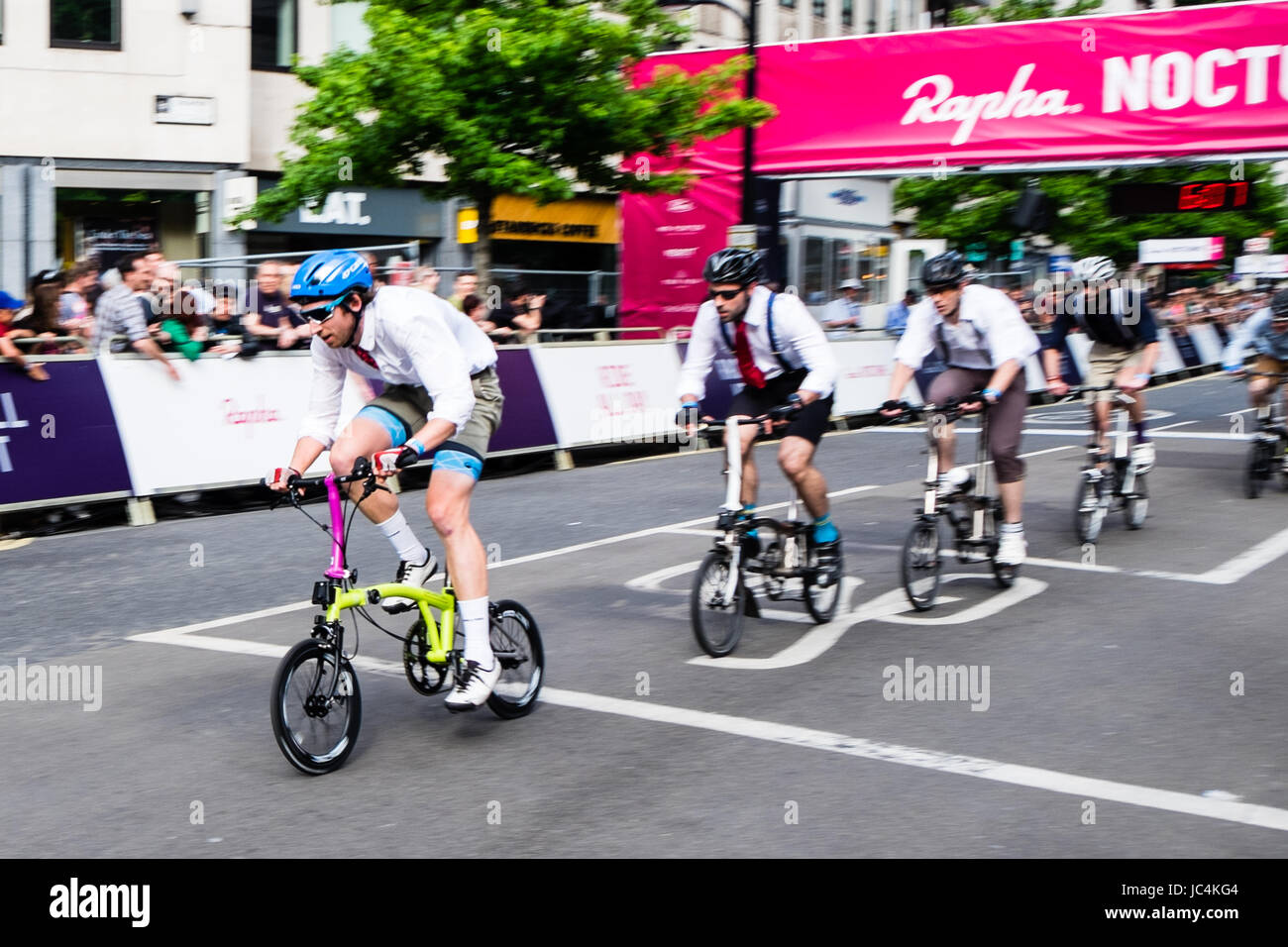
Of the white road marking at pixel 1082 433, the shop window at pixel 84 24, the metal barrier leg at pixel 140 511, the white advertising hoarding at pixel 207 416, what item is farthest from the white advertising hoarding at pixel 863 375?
the shop window at pixel 84 24

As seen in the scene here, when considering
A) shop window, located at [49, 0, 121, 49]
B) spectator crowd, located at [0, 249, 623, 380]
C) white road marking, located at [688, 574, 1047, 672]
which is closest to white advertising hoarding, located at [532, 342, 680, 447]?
spectator crowd, located at [0, 249, 623, 380]

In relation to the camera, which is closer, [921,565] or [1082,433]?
[921,565]

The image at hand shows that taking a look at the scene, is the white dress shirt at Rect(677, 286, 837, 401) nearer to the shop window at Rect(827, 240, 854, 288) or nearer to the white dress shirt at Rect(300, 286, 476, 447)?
the white dress shirt at Rect(300, 286, 476, 447)

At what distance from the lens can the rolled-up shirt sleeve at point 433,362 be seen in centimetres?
550

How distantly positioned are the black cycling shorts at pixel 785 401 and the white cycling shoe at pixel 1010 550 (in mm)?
1667

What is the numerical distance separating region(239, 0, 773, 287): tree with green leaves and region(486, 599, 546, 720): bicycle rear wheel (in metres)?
13.4

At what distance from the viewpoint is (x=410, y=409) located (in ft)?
19.6

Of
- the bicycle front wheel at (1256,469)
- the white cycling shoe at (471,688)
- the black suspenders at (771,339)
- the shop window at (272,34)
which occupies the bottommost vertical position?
the white cycling shoe at (471,688)

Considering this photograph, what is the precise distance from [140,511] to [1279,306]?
31.7 feet

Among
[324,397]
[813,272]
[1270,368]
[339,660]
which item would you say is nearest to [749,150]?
[813,272]

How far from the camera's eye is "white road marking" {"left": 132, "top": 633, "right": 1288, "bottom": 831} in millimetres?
4910

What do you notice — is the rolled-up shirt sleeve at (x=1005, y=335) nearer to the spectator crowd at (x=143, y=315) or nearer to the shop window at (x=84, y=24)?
the spectator crowd at (x=143, y=315)

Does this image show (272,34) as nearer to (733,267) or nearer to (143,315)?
(143,315)
